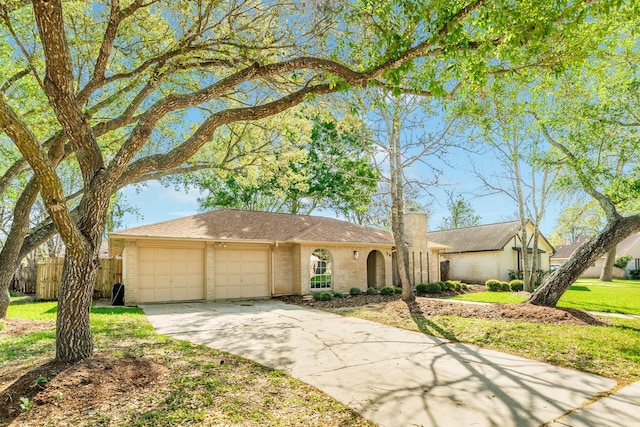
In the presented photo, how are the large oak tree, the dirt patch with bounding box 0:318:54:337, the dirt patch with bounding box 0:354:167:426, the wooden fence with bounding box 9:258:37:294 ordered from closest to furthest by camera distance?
the dirt patch with bounding box 0:354:167:426 → the large oak tree → the dirt patch with bounding box 0:318:54:337 → the wooden fence with bounding box 9:258:37:294

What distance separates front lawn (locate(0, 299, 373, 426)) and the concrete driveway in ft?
1.52

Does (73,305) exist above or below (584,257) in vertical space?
below

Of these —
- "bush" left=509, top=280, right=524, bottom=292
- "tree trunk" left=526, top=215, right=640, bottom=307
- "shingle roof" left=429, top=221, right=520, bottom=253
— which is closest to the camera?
"tree trunk" left=526, top=215, right=640, bottom=307

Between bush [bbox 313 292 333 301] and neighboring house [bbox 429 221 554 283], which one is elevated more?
neighboring house [bbox 429 221 554 283]

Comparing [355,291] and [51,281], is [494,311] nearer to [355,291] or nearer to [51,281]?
[355,291]

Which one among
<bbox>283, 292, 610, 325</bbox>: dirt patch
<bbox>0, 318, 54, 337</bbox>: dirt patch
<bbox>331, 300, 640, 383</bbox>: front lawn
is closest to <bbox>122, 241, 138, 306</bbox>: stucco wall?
<bbox>0, 318, 54, 337</bbox>: dirt patch

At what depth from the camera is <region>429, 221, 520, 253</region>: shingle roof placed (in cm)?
2506

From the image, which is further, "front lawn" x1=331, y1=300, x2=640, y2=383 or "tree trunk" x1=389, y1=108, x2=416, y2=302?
"tree trunk" x1=389, y1=108, x2=416, y2=302

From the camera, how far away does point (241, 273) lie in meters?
15.8

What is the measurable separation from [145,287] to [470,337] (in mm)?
11469

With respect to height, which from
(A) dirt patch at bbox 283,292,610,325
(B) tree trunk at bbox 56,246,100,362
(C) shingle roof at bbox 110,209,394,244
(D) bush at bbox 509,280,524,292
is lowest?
(D) bush at bbox 509,280,524,292

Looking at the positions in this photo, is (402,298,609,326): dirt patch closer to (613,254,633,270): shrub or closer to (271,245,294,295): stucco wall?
(271,245,294,295): stucco wall

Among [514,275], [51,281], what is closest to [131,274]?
[51,281]

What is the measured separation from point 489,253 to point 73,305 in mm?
24763
